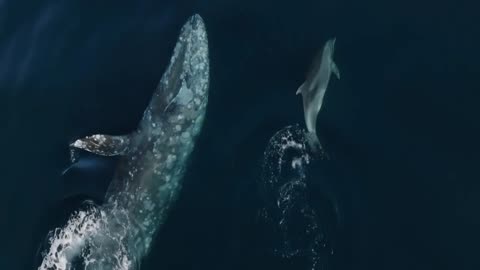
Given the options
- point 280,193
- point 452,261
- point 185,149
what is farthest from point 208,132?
point 452,261

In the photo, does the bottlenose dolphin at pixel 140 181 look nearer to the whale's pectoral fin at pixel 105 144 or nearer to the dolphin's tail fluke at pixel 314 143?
the whale's pectoral fin at pixel 105 144

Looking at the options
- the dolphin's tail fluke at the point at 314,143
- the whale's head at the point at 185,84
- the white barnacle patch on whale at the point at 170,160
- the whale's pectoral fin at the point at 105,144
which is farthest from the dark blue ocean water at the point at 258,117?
the whale's pectoral fin at the point at 105,144

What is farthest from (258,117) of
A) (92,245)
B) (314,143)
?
(92,245)

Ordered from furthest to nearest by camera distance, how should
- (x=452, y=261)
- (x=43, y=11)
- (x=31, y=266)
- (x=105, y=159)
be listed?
1. (x=43, y=11)
2. (x=105, y=159)
3. (x=31, y=266)
4. (x=452, y=261)

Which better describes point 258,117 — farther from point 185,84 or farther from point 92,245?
point 92,245

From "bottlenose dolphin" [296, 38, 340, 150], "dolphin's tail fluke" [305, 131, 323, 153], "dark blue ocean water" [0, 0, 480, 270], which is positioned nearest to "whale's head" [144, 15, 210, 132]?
"dark blue ocean water" [0, 0, 480, 270]

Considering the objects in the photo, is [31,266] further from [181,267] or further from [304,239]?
[304,239]
